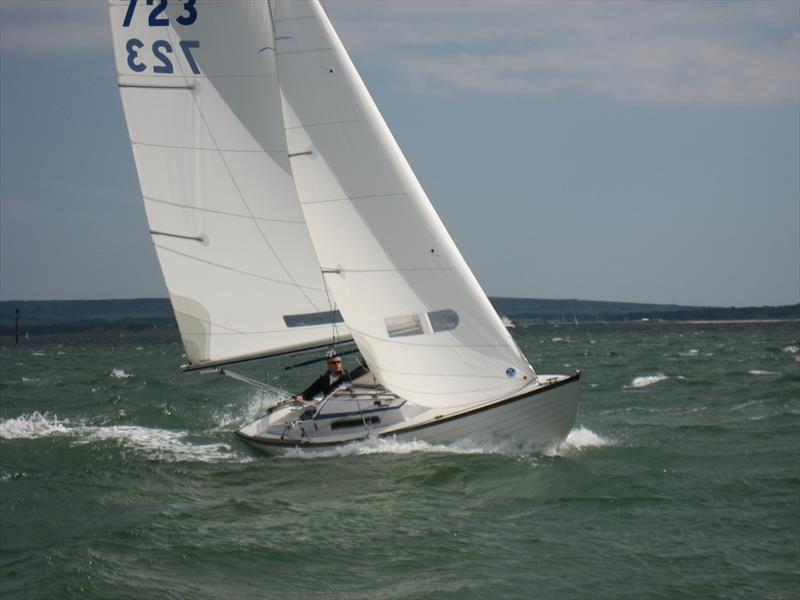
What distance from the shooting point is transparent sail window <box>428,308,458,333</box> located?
57.1ft

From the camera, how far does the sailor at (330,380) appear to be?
744 inches

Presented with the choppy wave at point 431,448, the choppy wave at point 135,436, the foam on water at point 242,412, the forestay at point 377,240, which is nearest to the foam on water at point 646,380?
the foam on water at point 242,412

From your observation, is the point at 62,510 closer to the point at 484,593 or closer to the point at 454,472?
the point at 454,472

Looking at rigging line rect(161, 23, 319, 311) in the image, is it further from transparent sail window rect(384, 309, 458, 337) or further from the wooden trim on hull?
Result: the wooden trim on hull

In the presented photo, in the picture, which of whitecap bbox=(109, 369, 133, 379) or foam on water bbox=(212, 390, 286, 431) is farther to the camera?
whitecap bbox=(109, 369, 133, 379)

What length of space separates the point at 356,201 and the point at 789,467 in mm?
7984

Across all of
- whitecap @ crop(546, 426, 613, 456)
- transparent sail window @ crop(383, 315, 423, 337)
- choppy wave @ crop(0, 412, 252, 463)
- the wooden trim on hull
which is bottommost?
choppy wave @ crop(0, 412, 252, 463)

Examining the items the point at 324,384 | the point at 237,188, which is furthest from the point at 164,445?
the point at 237,188

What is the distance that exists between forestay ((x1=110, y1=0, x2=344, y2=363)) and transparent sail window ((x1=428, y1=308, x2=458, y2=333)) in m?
2.15

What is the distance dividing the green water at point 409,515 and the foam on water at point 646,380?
10285 millimetres

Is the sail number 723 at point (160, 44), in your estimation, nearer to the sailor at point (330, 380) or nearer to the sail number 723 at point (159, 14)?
the sail number 723 at point (159, 14)

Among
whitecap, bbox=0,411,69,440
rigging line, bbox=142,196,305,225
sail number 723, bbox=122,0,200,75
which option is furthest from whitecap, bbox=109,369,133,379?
sail number 723, bbox=122,0,200,75

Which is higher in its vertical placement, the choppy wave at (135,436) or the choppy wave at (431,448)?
the choppy wave at (431,448)

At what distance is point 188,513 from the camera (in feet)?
47.3
